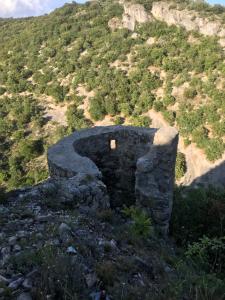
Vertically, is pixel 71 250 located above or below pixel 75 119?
above

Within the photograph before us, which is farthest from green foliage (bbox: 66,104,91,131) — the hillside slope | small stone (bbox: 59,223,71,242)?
small stone (bbox: 59,223,71,242)

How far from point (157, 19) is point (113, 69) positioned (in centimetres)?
803

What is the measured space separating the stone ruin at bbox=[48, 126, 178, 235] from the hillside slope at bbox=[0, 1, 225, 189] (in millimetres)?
9693

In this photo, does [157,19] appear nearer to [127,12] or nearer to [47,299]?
[127,12]

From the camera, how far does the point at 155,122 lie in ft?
77.3

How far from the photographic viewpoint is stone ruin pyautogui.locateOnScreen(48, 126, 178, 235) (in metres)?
7.45

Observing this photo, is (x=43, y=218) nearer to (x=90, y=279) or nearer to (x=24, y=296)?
(x=90, y=279)

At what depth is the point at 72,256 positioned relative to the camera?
4.52 metres

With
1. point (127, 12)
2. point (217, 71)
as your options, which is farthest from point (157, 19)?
point (217, 71)

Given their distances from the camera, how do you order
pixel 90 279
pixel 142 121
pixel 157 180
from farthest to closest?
pixel 142 121 < pixel 157 180 < pixel 90 279

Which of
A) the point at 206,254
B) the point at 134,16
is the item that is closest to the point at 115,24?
the point at 134,16

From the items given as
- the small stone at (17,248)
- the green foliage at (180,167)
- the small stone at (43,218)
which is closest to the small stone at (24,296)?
the small stone at (17,248)

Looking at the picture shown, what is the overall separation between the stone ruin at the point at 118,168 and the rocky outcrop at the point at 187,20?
20.9 metres

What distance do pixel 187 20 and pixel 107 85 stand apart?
373 inches
